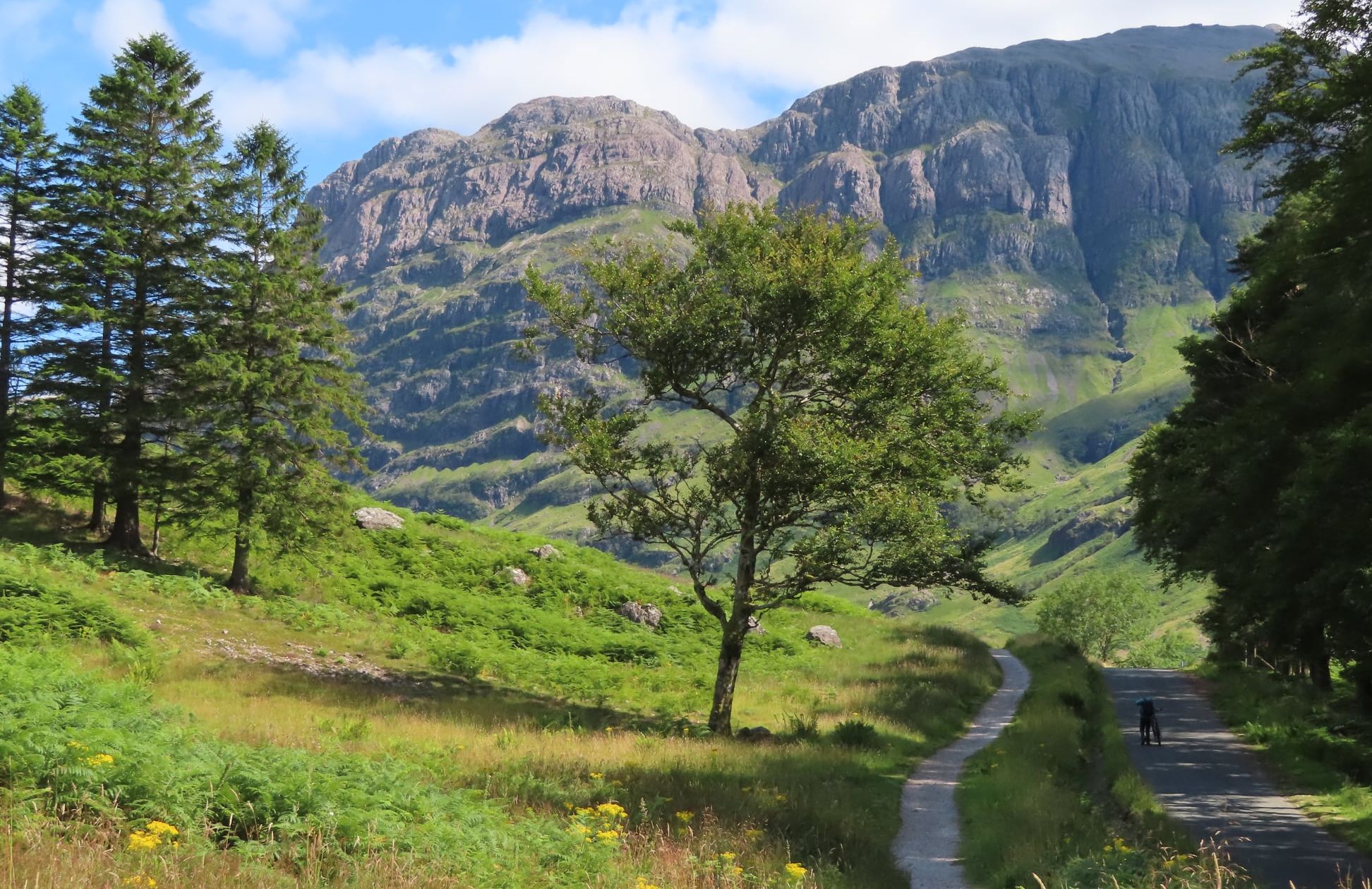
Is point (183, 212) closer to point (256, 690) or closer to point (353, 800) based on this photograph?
point (256, 690)

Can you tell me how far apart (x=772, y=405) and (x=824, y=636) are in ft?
88.8

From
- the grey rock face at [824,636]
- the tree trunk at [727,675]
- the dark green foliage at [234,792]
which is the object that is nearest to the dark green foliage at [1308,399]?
the tree trunk at [727,675]

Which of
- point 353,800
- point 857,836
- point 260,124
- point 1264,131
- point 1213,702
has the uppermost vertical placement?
point 260,124

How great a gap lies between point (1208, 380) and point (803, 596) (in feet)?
87.8

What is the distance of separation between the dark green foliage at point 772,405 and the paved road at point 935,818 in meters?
4.47

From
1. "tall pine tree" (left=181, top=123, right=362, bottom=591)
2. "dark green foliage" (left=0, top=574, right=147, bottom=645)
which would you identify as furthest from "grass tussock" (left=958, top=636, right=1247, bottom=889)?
"tall pine tree" (left=181, top=123, right=362, bottom=591)

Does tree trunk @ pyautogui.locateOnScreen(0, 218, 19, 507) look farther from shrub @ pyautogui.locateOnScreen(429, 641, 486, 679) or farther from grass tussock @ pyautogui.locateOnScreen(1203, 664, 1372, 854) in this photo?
grass tussock @ pyautogui.locateOnScreen(1203, 664, 1372, 854)

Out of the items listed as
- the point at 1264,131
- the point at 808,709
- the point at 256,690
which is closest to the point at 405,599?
the point at 256,690

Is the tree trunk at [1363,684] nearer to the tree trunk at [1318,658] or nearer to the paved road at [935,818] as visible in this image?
the tree trunk at [1318,658]

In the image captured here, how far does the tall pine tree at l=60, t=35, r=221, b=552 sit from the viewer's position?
28891 millimetres

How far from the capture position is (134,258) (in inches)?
1164

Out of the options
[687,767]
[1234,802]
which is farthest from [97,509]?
[1234,802]

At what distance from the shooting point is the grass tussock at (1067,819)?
391 inches

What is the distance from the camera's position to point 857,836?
12523 millimetres
